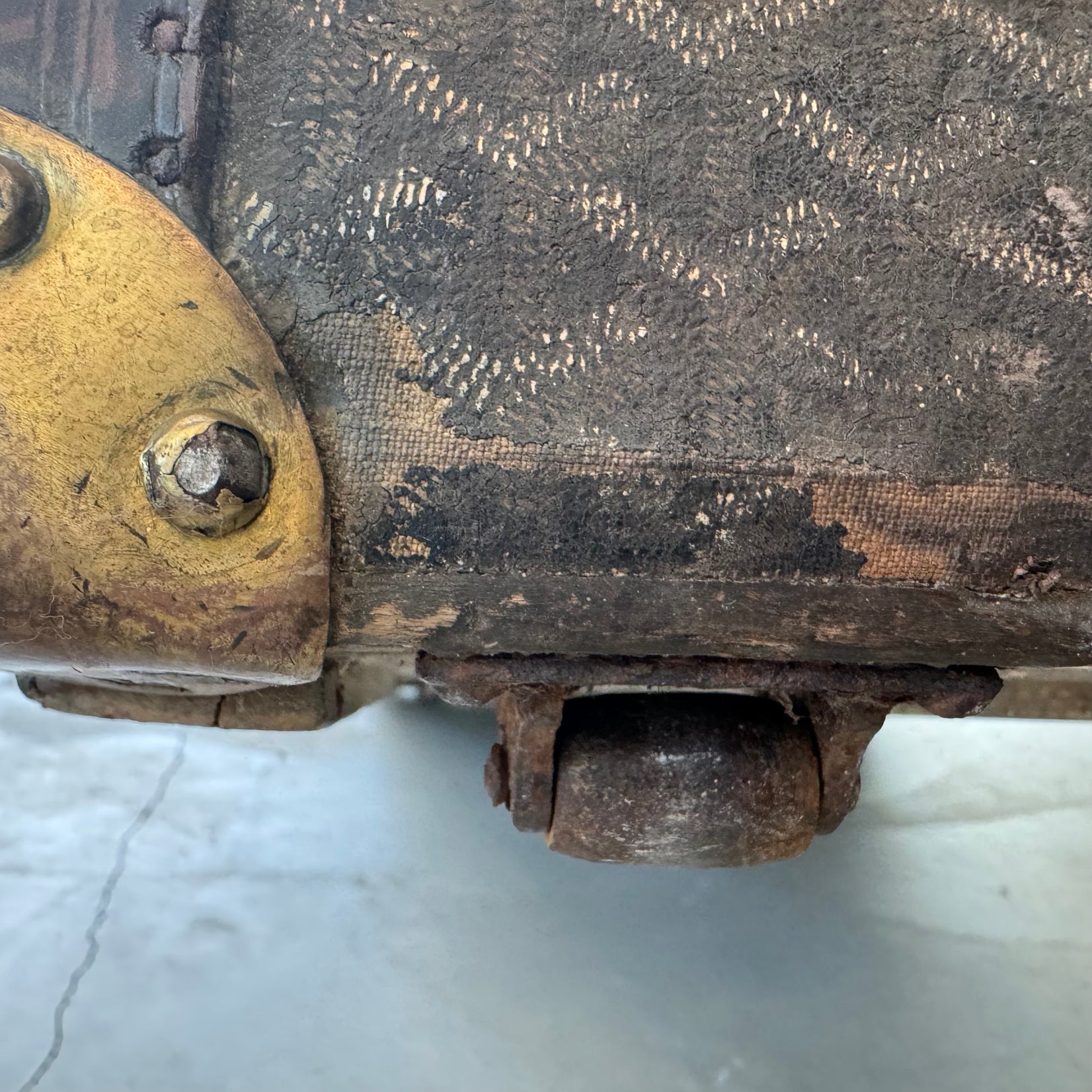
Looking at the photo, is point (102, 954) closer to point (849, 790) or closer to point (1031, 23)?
point (849, 790)

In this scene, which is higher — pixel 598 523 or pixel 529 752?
pixel 598 523

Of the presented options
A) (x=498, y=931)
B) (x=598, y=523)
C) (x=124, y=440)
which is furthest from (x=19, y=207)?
(x=498, y=931)

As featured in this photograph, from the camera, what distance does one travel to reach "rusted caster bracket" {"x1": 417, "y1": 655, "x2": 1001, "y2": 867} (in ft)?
4.11

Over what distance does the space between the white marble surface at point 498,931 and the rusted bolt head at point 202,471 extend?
1486 millimetres

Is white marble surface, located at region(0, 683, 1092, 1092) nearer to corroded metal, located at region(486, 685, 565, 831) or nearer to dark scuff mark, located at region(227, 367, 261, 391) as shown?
corroded metal, located at region(486, 685, 565, 831)

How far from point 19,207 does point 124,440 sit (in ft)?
0.79

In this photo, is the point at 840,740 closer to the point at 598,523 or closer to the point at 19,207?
the point at 598,523

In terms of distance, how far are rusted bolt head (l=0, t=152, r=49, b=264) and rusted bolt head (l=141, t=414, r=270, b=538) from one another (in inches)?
8.9

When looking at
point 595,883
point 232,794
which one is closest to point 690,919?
point 595,883

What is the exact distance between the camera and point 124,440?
38.1 inches

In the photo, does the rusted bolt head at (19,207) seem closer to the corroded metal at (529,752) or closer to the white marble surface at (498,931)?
the corroded metal at (529,752)

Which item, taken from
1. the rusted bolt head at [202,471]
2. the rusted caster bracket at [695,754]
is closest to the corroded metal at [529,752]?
the rusted caster bracket at [695,754]

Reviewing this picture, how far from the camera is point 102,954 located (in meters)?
2.31

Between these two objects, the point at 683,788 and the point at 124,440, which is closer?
the point at 124,440
